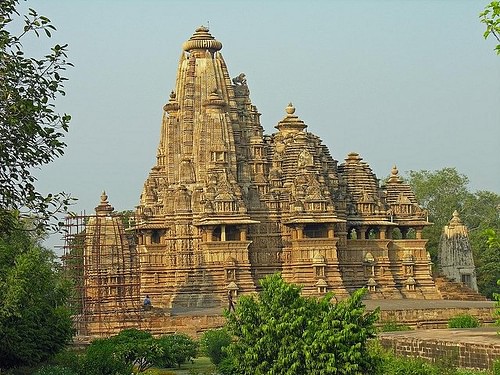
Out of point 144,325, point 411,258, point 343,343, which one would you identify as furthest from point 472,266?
point 343,343

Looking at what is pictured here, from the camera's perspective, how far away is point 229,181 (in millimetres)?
41812

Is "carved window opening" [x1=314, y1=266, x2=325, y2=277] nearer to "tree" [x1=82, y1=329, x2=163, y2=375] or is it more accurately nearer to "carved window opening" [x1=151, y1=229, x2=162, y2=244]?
"carved window opening" [x1=151, y1=229, x2=162, y2=244]

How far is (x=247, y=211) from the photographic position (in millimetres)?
42500

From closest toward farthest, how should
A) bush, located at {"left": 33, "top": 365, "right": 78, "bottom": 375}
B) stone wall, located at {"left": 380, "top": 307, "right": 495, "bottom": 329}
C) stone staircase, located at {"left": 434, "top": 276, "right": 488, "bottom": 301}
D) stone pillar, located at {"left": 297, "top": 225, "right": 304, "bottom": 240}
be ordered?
bush, located at {"left": 33, "top": 365, "right": 78, "bottom": 375} < stone wall, located at {"left": 380, "top": 307, "right": 495, "bottom": 329} < stone pillar, located at {"left": 297, "top": 225, "right": 304, "bottom": 240} < stone staircase, located at {"left": 434, "top": 276, "right": 488, "bottom": 301}

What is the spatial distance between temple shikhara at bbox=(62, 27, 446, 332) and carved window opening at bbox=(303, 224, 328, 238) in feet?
0.17

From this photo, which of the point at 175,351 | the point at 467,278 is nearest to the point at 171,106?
the point at 467,278

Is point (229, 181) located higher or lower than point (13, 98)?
higher

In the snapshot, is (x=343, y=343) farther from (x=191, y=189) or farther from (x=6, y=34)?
Answer: (x=191, y=189)

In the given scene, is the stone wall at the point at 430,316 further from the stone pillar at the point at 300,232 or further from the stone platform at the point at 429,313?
the stone pillar at the point at 300,232

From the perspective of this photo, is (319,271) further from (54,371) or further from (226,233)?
(54,371)

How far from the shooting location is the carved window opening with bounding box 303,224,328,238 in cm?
4283

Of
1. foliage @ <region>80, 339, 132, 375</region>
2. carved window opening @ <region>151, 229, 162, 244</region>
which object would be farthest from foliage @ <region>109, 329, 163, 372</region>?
carved window opening @ <region>151, 229, 162, 244</region>

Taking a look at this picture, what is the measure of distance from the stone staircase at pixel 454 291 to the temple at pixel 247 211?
1.29 meters

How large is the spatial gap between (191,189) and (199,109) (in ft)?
11.6
